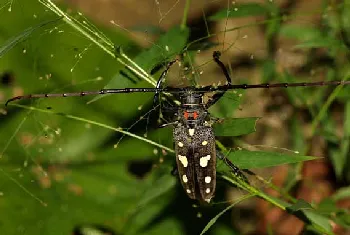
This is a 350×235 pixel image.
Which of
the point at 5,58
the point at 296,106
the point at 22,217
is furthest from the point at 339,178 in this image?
the point at 5,58

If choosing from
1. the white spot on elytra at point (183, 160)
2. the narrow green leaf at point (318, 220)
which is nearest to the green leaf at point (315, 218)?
the narrow green leaf at point (318, 220)

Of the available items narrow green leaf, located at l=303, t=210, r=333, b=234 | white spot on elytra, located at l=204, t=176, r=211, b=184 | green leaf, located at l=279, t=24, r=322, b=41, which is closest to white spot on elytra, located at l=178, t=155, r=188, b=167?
white spot on elytra, located at l=204, t=176, r=211, b=184

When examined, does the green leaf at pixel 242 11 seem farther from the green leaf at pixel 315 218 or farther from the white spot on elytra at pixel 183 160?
the green leaf at pixel 315 218

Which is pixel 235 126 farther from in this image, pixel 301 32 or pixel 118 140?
pixel 301 32

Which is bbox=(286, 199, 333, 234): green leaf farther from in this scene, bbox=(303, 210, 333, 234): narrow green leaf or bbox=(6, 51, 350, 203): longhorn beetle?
bbox=(6, 51, 350, 203): longhorn beetle

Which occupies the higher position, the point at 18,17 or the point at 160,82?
the point at 18,17

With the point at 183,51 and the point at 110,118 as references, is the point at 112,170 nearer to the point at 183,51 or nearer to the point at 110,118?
the point at 110,118

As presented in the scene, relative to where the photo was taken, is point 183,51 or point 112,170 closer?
point 183,51
